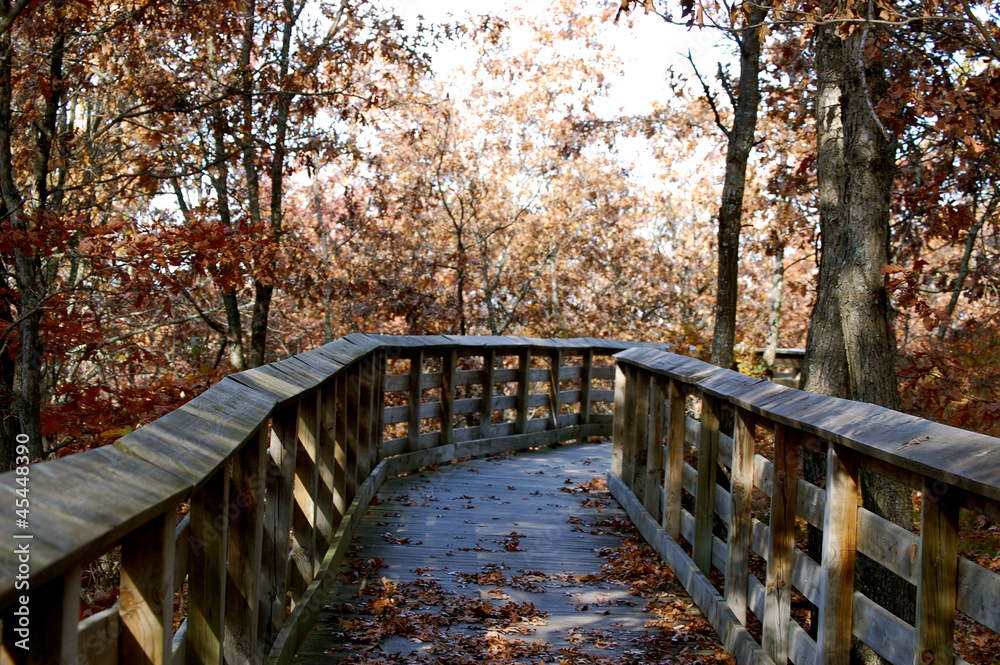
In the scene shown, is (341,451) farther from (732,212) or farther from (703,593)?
(732,212)

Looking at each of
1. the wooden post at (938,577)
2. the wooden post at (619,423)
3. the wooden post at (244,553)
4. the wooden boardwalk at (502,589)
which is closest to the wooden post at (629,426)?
the wooden post at (619,423)

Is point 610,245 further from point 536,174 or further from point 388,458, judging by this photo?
point 388,458

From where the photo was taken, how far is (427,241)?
23.3 meters

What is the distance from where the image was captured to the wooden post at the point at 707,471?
511 cm

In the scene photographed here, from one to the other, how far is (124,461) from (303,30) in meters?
11.6

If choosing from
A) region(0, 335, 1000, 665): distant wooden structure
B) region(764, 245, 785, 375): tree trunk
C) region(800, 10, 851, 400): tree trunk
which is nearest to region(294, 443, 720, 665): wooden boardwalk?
region(0, 335, 1000, 665): distant wooden structure

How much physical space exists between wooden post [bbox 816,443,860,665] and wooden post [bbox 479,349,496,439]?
→ 674 centimetres

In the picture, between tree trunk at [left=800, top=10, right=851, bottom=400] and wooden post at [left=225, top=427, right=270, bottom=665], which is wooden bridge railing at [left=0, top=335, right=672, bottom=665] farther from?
tree trunk at [left=800, top=10, right=851, bottom=400]

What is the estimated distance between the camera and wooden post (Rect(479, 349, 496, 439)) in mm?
10098

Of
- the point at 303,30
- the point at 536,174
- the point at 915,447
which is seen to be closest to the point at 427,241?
the point at 536,174

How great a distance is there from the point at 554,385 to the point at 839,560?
8105 mm

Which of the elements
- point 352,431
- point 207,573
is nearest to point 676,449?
point 352,431
